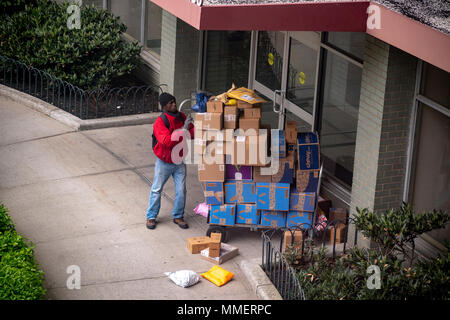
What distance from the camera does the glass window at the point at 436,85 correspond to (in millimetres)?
8406

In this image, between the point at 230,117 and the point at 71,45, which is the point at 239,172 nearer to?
the point at 230,117

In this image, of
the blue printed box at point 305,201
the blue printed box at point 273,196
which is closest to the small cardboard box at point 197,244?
the blue printed box at point 273,196

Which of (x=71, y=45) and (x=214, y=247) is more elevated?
(x=71, y=45)

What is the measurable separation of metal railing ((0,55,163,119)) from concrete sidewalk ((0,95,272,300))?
0.52 m

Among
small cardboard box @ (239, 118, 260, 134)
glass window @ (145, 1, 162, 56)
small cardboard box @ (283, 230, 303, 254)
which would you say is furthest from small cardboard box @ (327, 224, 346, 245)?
glass window @ (145, 1, 162, 56)

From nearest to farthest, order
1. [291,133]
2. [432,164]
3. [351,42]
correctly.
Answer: [432,164] → [291,133] → [351,42]

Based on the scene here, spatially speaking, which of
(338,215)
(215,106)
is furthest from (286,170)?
(215,106)

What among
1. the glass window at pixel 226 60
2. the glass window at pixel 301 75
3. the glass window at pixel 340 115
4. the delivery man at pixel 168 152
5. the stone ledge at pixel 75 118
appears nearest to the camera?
the delivery man at pixel 168 152

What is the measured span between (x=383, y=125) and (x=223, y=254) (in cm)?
235

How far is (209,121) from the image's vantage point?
8844mm

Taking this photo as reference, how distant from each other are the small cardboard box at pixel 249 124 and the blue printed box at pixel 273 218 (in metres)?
1.02

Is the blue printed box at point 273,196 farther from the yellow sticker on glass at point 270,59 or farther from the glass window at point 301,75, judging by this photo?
the yellow sticker on glass at point 270,59

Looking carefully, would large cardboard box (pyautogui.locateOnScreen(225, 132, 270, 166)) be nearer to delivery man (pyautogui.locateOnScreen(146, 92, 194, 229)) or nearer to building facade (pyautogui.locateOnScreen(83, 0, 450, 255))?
delivery man (pyautogui.locateOnScreen(146, 92, 194, 229))
